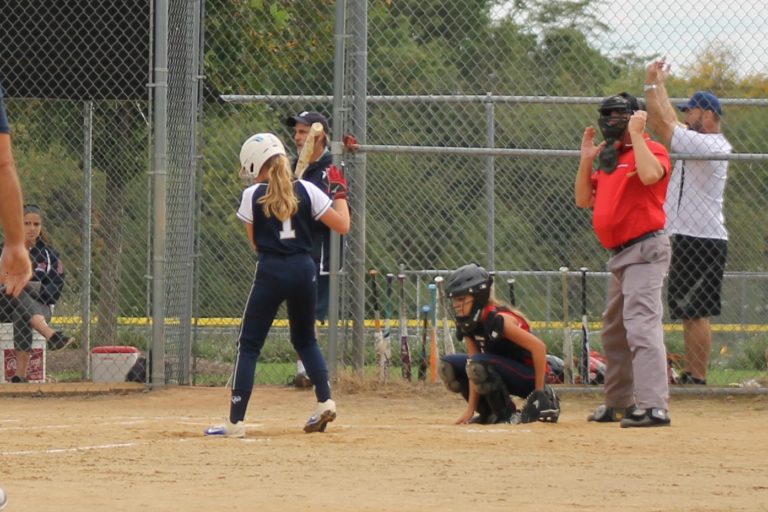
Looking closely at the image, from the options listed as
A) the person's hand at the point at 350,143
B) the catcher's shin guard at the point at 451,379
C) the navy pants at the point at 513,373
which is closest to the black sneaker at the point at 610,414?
the navy pants at the point at 513,373

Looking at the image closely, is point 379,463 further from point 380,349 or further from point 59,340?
point 59,340

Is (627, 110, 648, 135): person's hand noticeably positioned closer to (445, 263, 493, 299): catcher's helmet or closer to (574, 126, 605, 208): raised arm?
(574, 126, 605, 208): raised arm

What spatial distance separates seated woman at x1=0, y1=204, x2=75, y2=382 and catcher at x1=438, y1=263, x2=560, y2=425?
508 centimetres

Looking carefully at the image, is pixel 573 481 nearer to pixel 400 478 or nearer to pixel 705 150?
pixel 400 478

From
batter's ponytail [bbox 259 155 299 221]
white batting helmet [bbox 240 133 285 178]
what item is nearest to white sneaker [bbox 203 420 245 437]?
batter's ponytail [bbox 259 155 299 221]

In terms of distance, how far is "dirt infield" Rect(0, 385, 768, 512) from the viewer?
5.34m

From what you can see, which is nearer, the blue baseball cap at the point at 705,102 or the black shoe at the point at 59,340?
the blue baseball cap at the point at 705,102

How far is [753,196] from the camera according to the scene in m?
13.8

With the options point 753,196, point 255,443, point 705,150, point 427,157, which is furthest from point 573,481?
point 753,196

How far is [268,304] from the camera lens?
25.4ft

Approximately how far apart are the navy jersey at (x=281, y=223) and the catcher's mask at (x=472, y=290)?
3.51ft

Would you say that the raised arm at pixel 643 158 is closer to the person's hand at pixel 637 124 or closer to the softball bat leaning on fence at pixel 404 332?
the person's hand at pixel 637 124

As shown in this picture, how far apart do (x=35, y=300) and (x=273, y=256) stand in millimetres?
5568

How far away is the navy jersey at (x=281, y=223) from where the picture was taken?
7.73 meters
